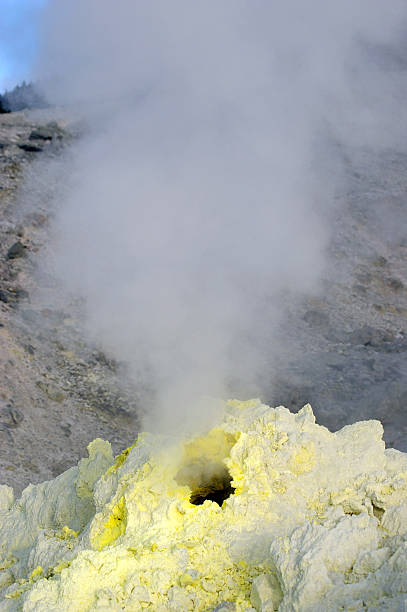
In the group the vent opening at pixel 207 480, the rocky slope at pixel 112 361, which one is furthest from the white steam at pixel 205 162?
the vent opening at pixel 207 480

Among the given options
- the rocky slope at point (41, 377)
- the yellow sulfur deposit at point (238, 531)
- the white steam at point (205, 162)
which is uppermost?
the white steam at point (205, 162)

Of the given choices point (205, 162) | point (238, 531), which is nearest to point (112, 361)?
point (205, 162)

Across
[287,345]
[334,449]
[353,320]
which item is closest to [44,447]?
[287,345]

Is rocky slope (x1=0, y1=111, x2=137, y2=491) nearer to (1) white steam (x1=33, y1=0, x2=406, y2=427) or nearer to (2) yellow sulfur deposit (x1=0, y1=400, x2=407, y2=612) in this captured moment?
(1) white steam (x1=33, y1=0, x2=406, y2=427)

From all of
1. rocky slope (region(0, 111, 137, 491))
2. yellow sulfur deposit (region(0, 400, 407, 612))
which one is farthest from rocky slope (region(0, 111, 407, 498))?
yellow sulfur deposit (region(0, 400, 407, 612))

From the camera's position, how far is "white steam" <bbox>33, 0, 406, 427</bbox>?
7352mm

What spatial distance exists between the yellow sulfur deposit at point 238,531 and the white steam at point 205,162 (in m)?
3.55

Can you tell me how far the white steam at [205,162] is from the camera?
289 inches

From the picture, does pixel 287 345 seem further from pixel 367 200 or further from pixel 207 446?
pixel 207 446

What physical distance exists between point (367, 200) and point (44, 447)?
635 centimetres

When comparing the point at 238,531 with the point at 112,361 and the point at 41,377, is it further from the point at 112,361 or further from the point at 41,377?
the point at 112,361

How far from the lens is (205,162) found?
9945 millimetres

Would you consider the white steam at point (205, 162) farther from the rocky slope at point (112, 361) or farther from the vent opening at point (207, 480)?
the vent opening at point (207, 480)

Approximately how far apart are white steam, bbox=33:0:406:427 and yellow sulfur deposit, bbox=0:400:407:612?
11.6 ft
